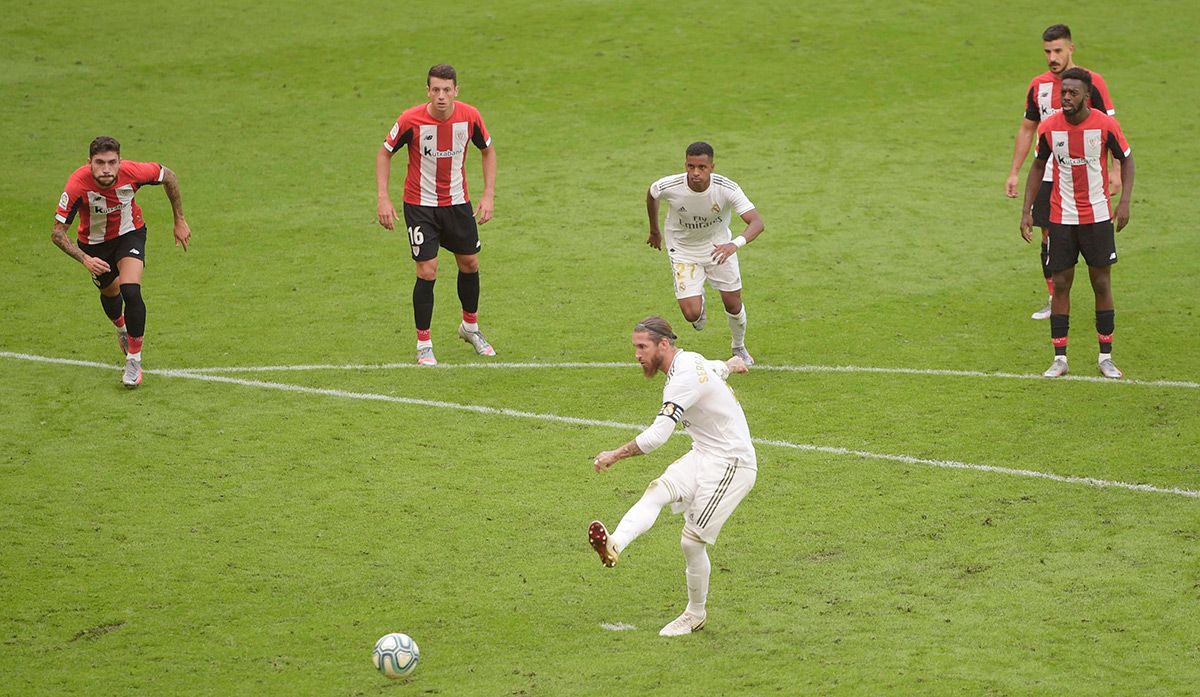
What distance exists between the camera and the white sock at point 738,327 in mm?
12852

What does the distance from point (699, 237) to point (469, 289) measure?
2279 millimetres

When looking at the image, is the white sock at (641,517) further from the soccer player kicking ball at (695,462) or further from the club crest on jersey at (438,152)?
the club crest on jersey at (438,152)

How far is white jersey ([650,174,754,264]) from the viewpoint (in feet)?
40.8

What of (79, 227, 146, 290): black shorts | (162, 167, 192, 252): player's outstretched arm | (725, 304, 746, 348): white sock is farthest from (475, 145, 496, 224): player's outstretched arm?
(79, 227, 146, 290): black shorts

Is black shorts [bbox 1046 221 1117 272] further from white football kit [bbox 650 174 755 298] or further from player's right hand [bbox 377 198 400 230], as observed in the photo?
player's right hand [bbox 377 198 400 230]

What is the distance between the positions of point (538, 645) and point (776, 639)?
1.35 metres

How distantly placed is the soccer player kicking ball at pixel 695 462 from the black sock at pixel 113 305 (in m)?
6.80

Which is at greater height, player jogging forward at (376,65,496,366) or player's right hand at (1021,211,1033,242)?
player jogging forward at (376,65,496,366)

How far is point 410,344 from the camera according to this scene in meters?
13.8

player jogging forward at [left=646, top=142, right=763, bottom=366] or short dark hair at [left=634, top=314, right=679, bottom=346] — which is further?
player jogging forward at [left=646, top=142, right=763, bottom=366]

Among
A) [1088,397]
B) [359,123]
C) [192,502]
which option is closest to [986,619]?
[1088,397]

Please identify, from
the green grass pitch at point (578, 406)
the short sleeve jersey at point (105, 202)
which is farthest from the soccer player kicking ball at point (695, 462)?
the short sleeve jersey at point (105, 202)

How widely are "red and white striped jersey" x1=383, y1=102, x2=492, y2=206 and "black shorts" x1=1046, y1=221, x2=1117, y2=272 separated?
204 inches

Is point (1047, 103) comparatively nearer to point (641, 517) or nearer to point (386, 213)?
point (386, 213)
